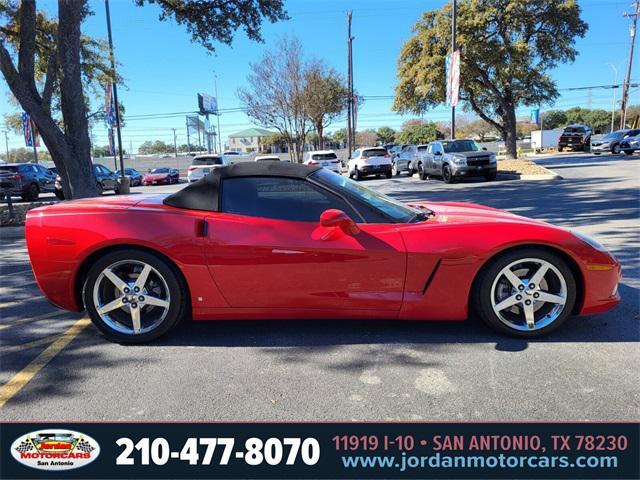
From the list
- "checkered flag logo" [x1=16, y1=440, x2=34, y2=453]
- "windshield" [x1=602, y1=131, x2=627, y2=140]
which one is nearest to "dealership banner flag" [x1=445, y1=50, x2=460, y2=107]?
"windshield" [x1=602, y1=131, x2=627, y2=140]

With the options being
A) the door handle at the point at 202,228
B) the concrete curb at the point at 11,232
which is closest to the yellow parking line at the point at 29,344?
the door handle at the point at 202,228

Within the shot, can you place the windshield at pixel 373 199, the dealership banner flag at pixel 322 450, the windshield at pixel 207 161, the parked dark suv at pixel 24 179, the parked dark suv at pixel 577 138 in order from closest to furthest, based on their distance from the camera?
the dealership banner flag at pixel 322 450 → the windshield at pixel 373 199 → the parked dark suv at pixel 24 179 → the windshield at pixel 207 161 → the parked dark suv at pixel 577 138

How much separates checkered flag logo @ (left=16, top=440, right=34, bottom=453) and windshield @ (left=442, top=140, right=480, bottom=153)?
1726 centimetres

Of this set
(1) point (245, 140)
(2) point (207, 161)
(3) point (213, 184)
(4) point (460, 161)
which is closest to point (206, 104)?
(1) point (245, 140)

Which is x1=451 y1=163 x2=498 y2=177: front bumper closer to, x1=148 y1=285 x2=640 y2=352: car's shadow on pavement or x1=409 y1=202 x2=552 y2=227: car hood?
x1=409 y1=202 x2=552 y2=227: car hood

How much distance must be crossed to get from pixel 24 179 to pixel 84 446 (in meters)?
21.1

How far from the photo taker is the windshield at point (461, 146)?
694 inches

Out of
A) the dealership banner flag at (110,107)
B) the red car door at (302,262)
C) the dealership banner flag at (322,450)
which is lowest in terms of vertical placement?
the dealership banner flag at (322,450)

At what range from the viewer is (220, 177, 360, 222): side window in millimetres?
3445

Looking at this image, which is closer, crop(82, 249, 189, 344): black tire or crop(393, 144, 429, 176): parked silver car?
crop(82, 249, 189, 344): black tire

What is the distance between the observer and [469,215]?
144 inches

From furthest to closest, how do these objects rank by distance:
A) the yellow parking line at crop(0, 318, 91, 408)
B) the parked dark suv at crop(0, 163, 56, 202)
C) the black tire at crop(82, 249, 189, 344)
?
the parked dark suv at crop(0, 163, 56, 202)
the black tire at crop(82, 249, 189, 344)
the yellow parking line at crop(0, 318, 91, 408)

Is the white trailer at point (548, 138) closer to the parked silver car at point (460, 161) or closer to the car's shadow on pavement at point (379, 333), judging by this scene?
the parked silver car at point (460, 161)

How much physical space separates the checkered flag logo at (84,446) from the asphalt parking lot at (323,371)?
186 millimetres
